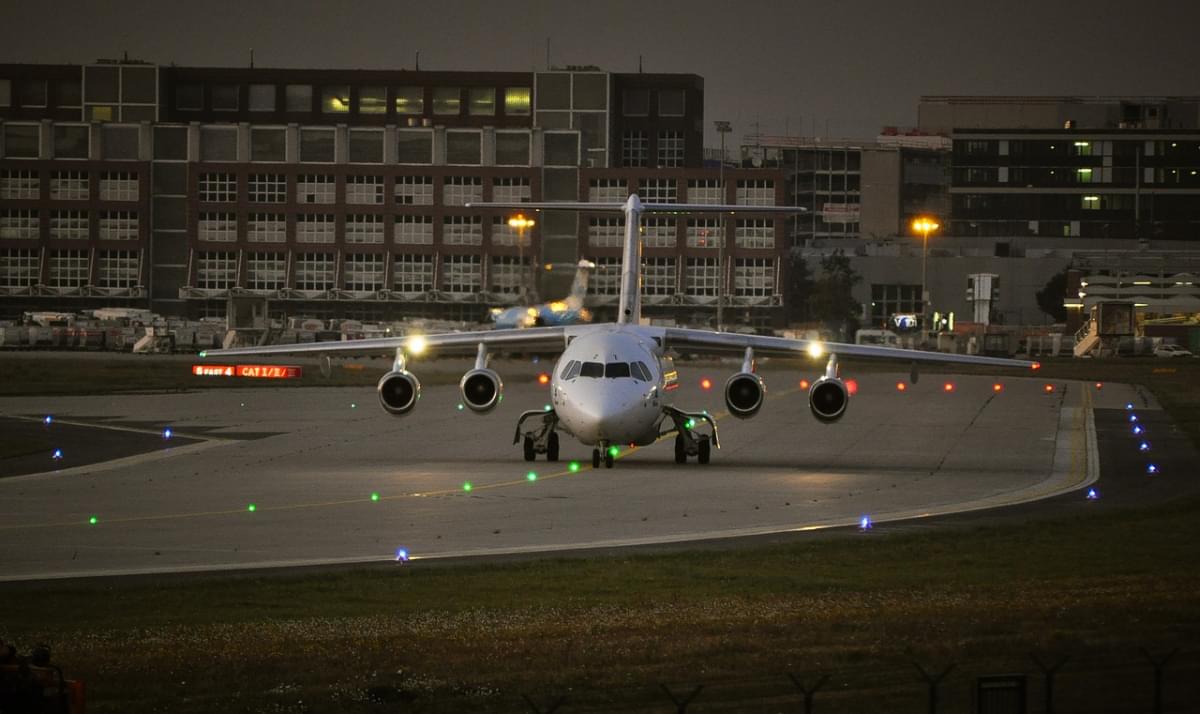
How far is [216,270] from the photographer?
13012 cm

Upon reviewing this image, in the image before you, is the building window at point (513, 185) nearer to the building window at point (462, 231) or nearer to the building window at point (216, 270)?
the building window at point (462, 231)

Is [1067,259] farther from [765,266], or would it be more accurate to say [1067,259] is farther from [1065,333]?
[765,266]

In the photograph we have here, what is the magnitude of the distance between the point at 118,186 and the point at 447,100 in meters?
30.2

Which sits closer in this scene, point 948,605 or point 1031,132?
point 948,605

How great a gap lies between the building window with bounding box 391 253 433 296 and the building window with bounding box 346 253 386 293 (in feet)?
3.67

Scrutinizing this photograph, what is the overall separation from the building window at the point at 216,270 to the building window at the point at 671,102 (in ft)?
133

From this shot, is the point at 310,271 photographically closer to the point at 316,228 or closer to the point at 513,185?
the point at 316,228

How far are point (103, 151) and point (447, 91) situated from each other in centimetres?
3057

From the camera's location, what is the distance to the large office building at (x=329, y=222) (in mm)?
128250

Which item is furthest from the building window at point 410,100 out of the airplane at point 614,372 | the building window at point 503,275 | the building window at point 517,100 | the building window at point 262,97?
the airplane at point 614,372

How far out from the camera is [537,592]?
59.8 feet

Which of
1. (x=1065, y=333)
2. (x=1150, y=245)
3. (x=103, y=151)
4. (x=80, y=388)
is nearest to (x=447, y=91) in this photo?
(x=103, y=151)

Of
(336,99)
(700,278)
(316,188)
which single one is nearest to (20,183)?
(316,188)

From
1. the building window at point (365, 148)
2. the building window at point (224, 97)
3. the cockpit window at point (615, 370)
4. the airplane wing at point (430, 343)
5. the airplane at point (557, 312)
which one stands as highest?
the building window at point (224, 97)
